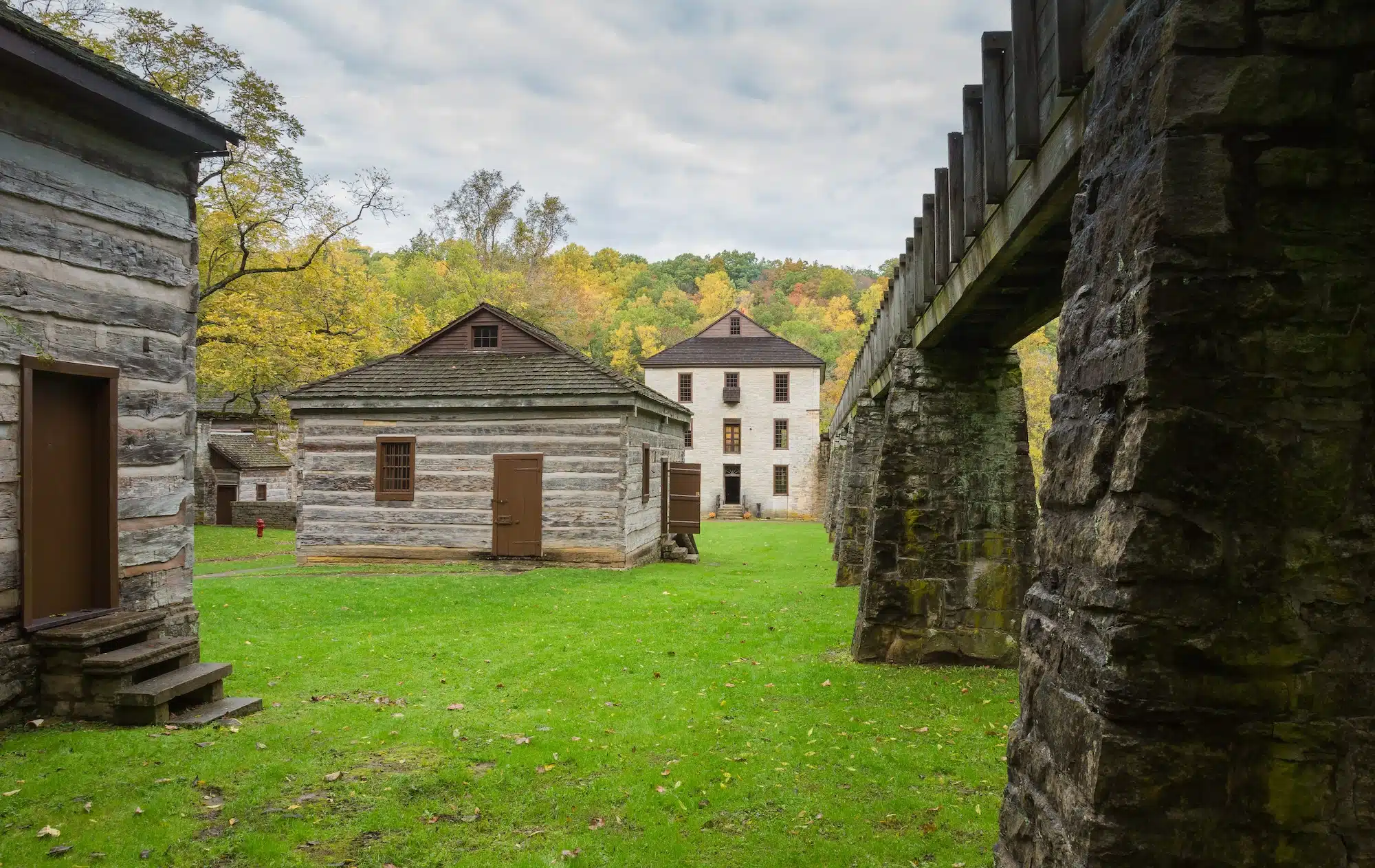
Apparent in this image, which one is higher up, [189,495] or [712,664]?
[189,495]

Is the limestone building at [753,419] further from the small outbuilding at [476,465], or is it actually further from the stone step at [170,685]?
the stone step at [170,685]

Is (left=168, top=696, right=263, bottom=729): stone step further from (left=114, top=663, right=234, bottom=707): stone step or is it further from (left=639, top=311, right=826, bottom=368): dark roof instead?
(left=639, top=311, right=826, bottom=368): dark roof

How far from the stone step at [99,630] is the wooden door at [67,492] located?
107 mm

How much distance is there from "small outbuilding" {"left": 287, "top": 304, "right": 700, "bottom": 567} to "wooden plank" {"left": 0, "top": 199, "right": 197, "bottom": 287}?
34.5 ft

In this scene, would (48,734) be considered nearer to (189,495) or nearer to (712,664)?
(189,495)

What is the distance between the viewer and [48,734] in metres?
6.04

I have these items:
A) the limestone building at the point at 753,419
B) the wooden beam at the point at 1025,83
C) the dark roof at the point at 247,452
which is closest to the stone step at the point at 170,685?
the wooden beam at the point at 1025,83

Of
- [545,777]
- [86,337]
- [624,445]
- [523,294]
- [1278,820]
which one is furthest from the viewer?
[523,294]

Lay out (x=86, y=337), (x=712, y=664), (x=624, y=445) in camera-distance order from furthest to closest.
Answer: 1. (x=624, y=445)
2. (x=712, y=664)
3. (x=86, y=337)

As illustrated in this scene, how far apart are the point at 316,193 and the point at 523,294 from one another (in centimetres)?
2097

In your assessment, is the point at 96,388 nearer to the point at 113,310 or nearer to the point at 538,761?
the point at 113,310

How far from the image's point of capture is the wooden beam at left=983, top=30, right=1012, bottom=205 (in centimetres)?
492

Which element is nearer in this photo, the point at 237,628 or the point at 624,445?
the point at 237,628

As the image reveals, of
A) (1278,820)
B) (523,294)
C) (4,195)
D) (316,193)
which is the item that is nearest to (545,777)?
(1278,820)
